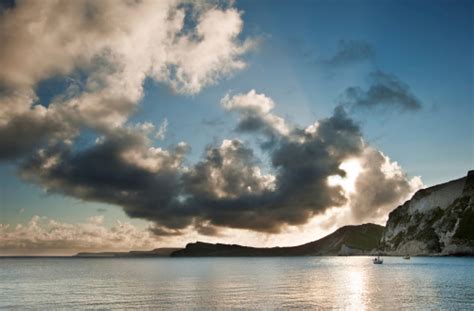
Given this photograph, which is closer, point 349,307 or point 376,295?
point 349,307

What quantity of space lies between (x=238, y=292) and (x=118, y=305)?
28870 mm

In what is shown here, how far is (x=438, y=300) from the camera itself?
246 feet

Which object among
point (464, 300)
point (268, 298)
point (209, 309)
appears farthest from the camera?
point (268, 298)

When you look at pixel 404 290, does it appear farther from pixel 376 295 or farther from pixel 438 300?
pixel 438 300

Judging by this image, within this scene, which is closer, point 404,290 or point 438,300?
point 438,300

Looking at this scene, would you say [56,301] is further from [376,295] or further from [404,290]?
[404,290]

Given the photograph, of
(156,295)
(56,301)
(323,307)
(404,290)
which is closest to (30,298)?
(56,301)

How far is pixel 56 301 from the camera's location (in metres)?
82.9

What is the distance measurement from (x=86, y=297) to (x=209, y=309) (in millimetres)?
32415

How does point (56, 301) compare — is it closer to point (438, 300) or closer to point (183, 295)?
point (183, 295)

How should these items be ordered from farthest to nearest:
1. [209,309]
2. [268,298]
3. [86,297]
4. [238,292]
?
[238,292], [86,297], [268,298], [209,309]

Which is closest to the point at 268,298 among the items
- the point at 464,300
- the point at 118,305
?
the point at 118,305

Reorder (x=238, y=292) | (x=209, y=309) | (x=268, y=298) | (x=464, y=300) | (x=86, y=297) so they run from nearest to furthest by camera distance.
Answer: (x=209, y=309), (x=464, y=300), (x=268, y=298), (x=86, y=297), (x=238, y=292)

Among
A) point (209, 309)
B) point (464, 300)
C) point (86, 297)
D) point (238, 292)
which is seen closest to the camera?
point (209, 309)
